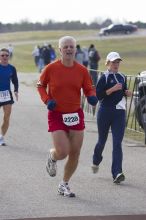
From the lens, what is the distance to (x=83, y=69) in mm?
8484

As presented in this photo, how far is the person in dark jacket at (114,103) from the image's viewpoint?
30.8 ft

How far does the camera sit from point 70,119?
8.38 meters

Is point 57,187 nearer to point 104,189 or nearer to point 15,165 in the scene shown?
point 104,189

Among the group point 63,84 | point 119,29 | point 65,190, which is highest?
point 63,84

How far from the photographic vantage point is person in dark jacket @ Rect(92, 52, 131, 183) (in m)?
9.38

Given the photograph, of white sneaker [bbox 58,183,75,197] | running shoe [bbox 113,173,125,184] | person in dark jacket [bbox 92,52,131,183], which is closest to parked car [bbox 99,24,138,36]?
person in dark jacket [bbox 92,52,131,183]

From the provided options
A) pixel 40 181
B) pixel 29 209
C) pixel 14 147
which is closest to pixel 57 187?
pixel 40 181

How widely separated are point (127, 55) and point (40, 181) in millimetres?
60793

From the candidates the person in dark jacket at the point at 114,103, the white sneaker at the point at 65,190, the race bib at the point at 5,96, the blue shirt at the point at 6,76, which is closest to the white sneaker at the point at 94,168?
the person in dark jacket at the point at 114,103

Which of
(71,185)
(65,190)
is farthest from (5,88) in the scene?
(65,190)

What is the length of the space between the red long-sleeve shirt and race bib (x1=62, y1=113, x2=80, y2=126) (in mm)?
60

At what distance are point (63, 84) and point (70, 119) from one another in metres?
0.42

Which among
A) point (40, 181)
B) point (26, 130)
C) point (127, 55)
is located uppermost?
point (40, 181)

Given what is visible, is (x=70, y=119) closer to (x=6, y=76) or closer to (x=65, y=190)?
(x=65, y=190)
